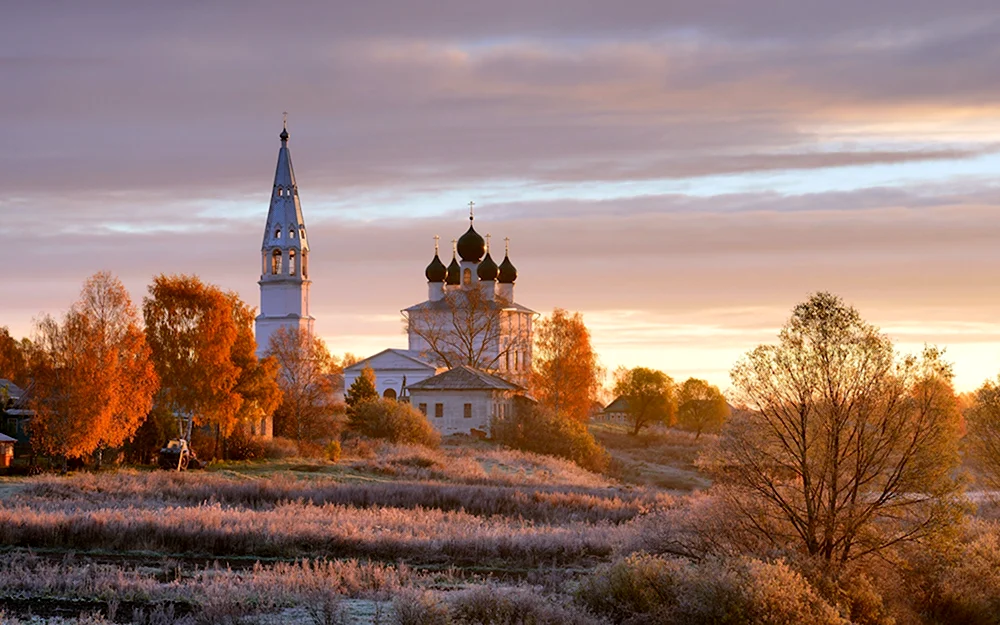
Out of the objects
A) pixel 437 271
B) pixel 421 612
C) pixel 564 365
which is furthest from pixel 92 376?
pixel 437 271

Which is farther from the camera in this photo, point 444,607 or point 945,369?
point 945,369

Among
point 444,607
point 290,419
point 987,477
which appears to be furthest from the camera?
point 290,419

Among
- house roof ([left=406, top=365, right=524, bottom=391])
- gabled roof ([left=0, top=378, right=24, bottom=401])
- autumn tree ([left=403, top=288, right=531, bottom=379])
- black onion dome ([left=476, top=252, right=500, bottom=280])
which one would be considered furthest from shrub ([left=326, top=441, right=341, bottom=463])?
black onion dome ([left=476, top=252, right=500, bottom=280])

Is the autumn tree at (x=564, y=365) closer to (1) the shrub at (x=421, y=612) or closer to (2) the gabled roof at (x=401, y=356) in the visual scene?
(2) the gabled roof at (x=401, y=356)

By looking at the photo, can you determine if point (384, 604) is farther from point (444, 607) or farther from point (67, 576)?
point (67, 576)

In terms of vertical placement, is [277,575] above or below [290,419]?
below

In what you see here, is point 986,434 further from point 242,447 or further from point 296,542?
point 242,447

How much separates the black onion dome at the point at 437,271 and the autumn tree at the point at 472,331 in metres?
4.26

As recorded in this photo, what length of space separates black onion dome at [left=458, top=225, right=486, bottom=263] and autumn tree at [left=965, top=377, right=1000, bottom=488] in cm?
5765

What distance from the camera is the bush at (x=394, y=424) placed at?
68.1 m

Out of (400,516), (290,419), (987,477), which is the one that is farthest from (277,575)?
(290,419)

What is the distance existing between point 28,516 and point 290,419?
126ft

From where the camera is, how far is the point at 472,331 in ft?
302

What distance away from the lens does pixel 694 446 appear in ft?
299
